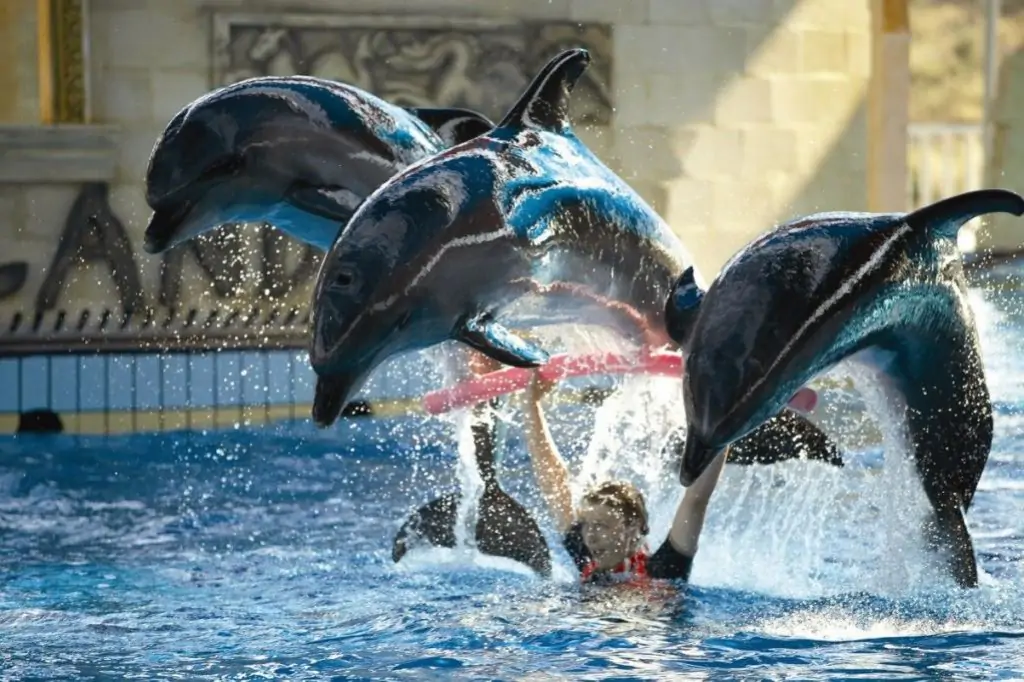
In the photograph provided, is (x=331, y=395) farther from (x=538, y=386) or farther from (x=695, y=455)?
(x=538, y=386)

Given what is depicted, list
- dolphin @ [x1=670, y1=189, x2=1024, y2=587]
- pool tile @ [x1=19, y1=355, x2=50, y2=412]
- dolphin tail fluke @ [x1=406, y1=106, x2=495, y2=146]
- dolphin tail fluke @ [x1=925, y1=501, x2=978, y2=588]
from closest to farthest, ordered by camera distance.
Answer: dolphin @ [x1=670, y1=189, x2=1024, y2=587] → dolphin tail fluke @ [x1=925, y1=501, x2=978, y2=588] → dolphin tail fluke @ [x1=406, y1=106, x2=495, y2=146] → pool tile @ [x1=19, y1=355, x2=50, y2=412]

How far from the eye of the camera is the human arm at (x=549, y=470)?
637 cm

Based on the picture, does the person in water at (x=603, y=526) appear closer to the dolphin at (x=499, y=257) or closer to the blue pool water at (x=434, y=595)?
the blue pool water at (x=434, y=595)

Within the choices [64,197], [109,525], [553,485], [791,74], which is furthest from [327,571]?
[791,74]

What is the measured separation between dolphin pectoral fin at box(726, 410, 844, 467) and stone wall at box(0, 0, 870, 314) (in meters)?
6.63

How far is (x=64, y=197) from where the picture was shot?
11375mm

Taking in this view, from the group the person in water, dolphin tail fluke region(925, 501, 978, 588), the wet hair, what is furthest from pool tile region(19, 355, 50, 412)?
dolphin tail fluke region(925, 501, 978, 588)

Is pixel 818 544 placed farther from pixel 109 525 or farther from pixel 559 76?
pixel 109 525

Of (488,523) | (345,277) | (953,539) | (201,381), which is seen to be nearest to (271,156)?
(345,277)

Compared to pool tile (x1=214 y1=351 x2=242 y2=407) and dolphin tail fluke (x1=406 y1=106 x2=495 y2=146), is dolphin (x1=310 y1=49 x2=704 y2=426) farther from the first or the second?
pool tile (x1=214 y1=351 x2=242 y2=407)

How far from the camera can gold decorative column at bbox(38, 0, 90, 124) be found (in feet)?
37.5

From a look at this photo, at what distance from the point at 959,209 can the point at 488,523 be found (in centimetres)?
229

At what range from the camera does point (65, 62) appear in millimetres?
11445

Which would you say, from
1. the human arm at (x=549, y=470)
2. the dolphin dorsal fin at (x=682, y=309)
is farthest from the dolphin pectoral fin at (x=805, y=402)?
the human arm at (x=549, y=470)
